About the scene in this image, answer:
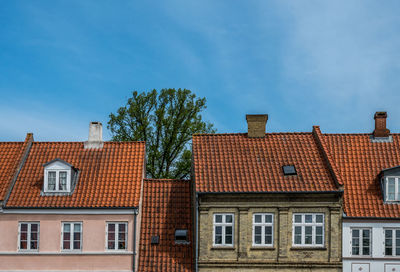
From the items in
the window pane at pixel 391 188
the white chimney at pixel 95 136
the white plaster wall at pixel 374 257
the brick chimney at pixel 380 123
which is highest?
the brick chimney at pixel 380 123

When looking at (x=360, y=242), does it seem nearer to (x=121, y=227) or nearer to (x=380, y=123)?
(x=380, y=123)

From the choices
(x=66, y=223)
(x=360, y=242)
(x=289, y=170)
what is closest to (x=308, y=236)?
(x=360, y=242)

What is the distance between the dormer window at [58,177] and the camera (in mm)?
26625

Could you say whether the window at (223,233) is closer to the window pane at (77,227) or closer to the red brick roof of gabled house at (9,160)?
the window pane at (77,227)

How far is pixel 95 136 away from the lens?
29.8 meters

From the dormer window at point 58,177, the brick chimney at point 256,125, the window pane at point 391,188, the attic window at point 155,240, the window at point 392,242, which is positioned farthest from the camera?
the brick chimney at point 256,125

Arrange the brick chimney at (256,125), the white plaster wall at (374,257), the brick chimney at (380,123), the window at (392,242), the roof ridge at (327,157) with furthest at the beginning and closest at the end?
the brick chimney at (256,125) < the brick chimney at (380,123) < the roof ridge at (327,157) < the window at (392,242) < the white plaster wall at (374,257)

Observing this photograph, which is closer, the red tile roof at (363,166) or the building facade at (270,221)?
the building facade at (270,221)

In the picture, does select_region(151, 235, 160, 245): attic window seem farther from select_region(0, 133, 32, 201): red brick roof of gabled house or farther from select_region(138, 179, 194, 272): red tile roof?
select_region(0, 133, 32, 201): red brick roof of gabled house

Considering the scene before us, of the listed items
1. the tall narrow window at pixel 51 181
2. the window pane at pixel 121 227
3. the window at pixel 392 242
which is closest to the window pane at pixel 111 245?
→ the window pane at pixel 121 227

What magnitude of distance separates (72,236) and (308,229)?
12.2m

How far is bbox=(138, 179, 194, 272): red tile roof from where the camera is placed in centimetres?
2583

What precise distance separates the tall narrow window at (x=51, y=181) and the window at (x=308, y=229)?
42.1 feet

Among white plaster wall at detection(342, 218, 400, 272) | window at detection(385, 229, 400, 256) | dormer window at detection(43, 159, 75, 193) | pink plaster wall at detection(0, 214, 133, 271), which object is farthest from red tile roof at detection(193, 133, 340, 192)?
dormer window at detection(43, 159, 75, 193)
